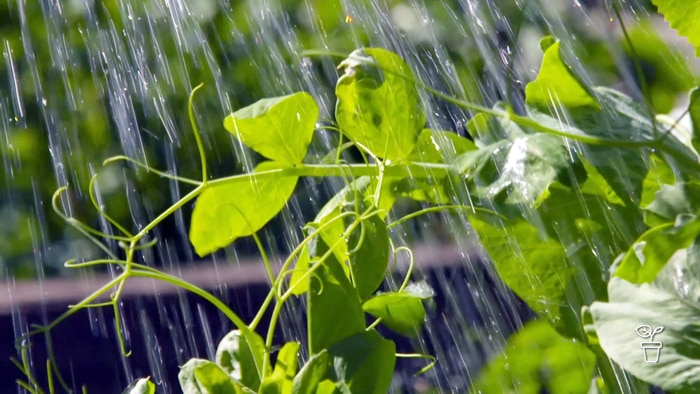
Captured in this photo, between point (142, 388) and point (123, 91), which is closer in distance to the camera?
point (142, 388)

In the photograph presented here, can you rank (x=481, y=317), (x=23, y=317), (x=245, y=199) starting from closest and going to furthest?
(x=245, y=199), (x=481, y=317), (x=23, y=317)

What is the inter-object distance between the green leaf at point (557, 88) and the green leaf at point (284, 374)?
4.9 inches

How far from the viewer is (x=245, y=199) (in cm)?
43

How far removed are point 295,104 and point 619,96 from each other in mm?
132

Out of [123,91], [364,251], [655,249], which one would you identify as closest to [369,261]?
[364,251]

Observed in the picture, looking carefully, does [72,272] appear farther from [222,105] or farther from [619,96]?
[619,96]

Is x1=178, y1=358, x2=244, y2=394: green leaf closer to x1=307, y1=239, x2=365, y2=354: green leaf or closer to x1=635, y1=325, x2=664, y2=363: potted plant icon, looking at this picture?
x1=307, y1=239, x2=365, y2=354: green leaf

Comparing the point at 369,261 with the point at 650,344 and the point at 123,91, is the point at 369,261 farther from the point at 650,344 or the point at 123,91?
the point at 123,91

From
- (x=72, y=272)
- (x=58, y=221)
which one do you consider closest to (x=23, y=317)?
(x=72, y=272)

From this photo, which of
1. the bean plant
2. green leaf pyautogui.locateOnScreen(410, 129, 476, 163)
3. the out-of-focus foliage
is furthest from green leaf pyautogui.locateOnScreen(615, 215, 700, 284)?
the out-of-focus foliage

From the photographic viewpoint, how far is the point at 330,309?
1.11 ft

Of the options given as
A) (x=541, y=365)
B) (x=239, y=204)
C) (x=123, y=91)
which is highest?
(x=123, y=91)

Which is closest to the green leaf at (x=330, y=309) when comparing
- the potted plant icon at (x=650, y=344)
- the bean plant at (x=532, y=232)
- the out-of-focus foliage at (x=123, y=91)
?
the bean plant at (x=532, y=232)

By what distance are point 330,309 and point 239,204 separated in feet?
0.34
